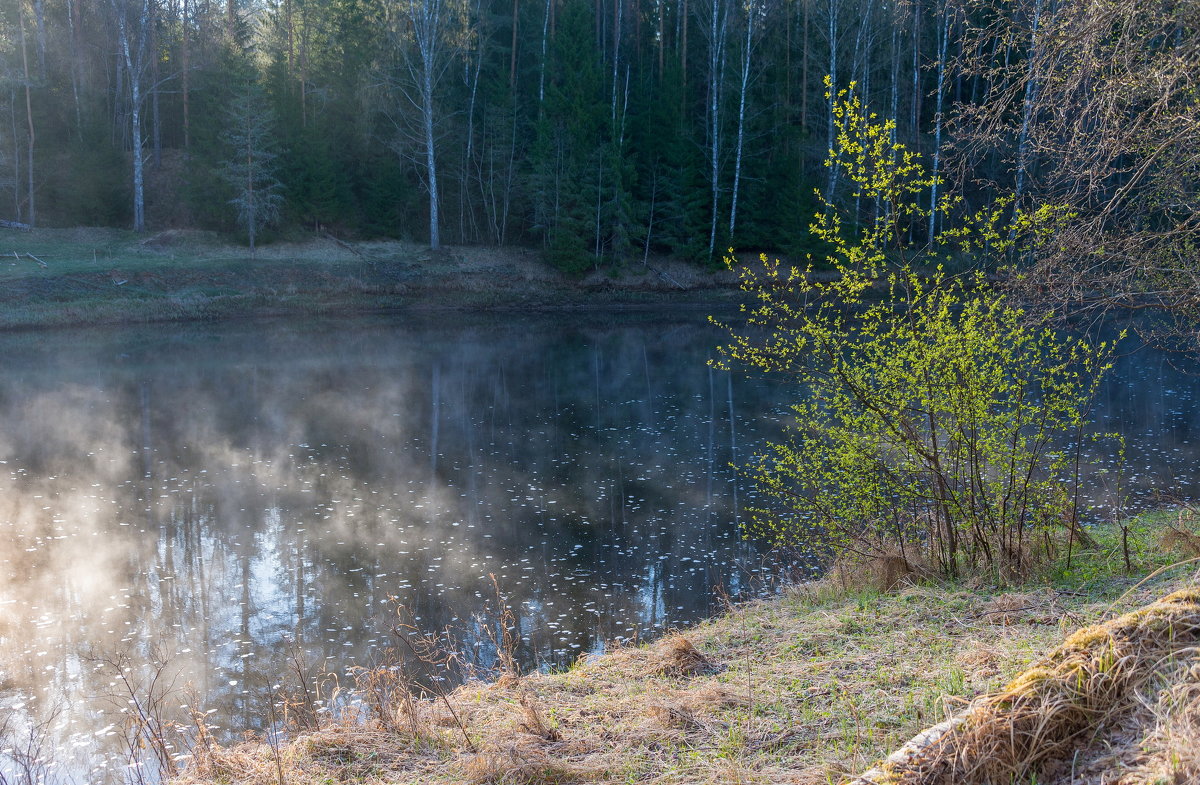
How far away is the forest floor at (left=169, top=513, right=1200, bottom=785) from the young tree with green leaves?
1407 inches

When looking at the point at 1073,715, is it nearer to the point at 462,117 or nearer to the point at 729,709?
the point at 729,709

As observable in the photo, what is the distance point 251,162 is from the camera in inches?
1516

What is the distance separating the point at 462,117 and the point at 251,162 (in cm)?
1053

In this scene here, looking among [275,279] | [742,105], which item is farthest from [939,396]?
A: [742,105]

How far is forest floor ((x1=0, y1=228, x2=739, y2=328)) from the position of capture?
1278 inches

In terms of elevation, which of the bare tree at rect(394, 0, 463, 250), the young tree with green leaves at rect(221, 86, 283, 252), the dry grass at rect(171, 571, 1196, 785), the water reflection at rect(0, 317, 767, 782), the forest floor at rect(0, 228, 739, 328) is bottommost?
the water reflection at rect(0, 317, 767, 782)

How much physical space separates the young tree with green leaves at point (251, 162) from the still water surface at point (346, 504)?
515 inches

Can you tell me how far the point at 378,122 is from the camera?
146 feet

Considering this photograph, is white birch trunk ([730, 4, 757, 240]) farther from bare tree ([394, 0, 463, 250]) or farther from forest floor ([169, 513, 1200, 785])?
forest floor ([169, 513, 1200, 785])

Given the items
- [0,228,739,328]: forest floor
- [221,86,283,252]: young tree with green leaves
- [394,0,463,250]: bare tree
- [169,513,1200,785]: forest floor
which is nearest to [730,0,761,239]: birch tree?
[0,228,739,328]: forest floor

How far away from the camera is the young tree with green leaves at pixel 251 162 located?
38.0 m

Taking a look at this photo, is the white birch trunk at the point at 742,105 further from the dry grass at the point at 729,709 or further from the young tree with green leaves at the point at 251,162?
the dry grass at the point at 729,709

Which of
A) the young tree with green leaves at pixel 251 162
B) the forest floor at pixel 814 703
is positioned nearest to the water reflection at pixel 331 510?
the forest floor at pixel 814 703

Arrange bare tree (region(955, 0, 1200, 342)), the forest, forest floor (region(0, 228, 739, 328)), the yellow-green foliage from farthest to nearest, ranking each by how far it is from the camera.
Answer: the forest < forest floor (region(0, 228, 739, 328)) < the yellow-green foliage < bare tree (region(955, 0, 1200, 342))
